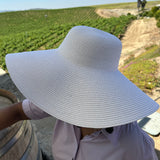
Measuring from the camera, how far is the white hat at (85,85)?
2.45ft

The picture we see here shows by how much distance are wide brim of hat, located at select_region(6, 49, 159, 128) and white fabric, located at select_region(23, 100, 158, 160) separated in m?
0.12

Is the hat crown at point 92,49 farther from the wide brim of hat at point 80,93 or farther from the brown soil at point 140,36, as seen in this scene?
the brown soil at point 140,36

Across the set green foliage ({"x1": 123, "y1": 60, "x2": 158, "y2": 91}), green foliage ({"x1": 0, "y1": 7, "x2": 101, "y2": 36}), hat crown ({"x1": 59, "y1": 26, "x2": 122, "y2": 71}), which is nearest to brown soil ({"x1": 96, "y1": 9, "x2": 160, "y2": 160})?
green foliage ({"x1": 123, "y1": 60, "x2": 158, "y2": 91})

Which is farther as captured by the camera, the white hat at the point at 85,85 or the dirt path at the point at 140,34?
the dirt path at the point at 140,34

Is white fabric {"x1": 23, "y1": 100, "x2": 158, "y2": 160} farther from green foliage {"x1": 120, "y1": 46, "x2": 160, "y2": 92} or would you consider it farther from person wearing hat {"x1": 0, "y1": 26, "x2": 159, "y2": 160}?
green foliage {"x1": 120, "y1": 46, "x2": 160, "y2": 92}

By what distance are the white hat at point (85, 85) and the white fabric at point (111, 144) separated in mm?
127

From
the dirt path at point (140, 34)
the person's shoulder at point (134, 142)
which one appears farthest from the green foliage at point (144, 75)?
the dirt path at point (140, 34)

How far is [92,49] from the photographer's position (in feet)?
2.61

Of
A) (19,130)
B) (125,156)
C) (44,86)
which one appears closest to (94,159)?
(125,156)

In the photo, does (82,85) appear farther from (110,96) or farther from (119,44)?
(119,44)

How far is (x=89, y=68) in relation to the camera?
84cm

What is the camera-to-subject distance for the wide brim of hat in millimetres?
740

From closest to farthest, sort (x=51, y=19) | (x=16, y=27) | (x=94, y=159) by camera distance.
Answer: (x=94, y=159) → (x=16, y=27) → (x=51, y=19)

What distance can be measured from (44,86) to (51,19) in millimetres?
32375
